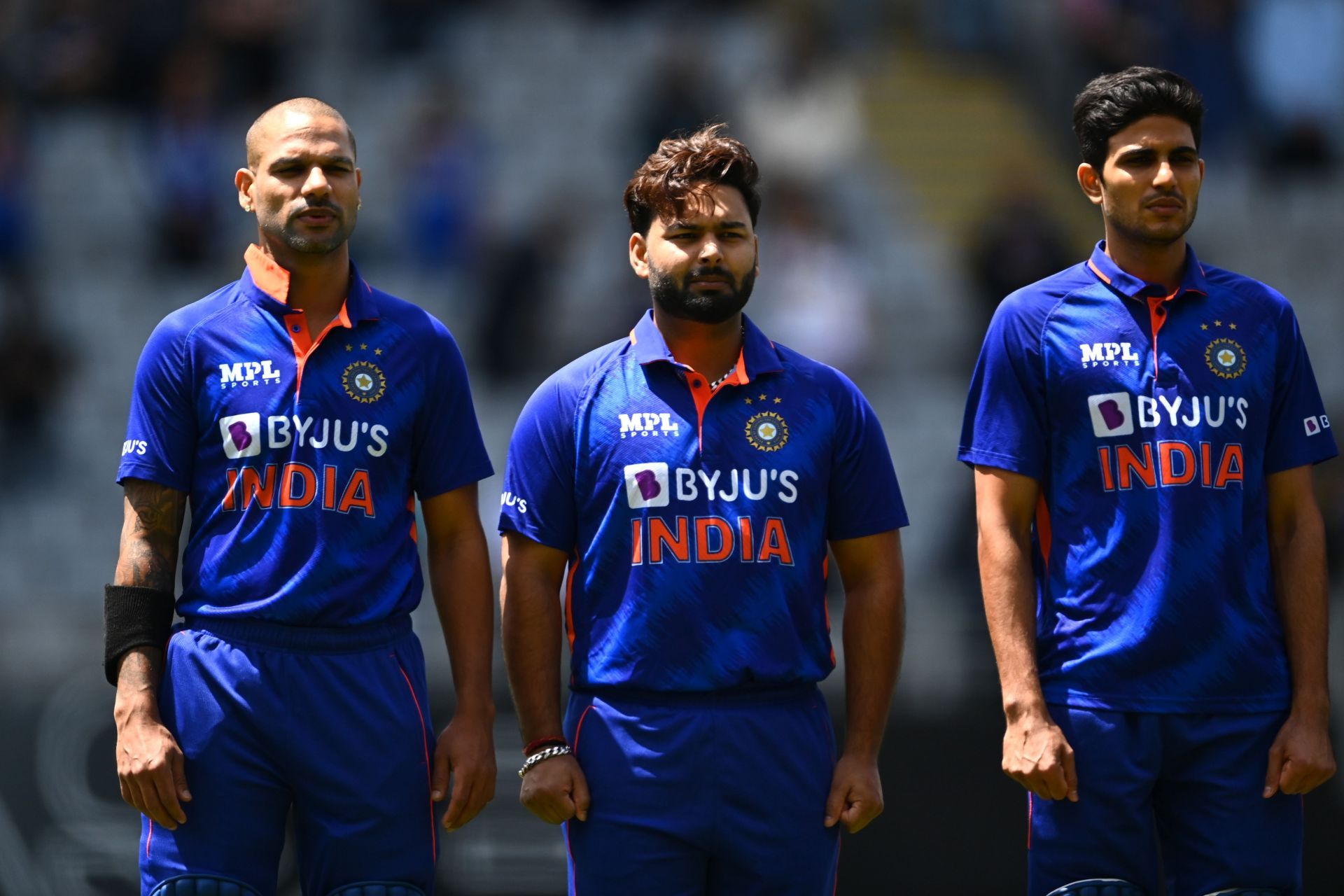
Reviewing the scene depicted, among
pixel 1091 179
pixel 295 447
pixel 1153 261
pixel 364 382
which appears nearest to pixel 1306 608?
pixel 1153 261

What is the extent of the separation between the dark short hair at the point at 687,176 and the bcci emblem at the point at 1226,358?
1.11 metres

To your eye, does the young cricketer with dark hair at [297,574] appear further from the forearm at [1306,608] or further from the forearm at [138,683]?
the forearm at [1306,608]

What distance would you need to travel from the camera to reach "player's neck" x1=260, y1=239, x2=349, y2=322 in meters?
4.09

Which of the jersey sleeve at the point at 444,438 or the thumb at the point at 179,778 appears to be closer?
the thumb at the point at 179,778

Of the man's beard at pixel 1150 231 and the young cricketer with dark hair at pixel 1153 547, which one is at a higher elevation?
the man's beard at pixel 1150 231

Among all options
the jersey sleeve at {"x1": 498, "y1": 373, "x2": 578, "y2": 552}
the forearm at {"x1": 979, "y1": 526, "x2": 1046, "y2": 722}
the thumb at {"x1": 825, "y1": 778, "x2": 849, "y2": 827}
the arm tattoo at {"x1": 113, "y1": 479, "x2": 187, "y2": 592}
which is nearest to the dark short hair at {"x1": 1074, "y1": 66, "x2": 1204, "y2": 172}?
the forearm at {"x1": 979, "y1": 526, "x2": 1046, "y2": 722}

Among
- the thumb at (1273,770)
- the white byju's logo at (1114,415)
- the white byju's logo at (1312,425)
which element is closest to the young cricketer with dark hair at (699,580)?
the white byju's logo at (1114,415)

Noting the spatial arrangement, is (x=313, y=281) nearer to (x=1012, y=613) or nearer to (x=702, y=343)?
(x=702, y=343)

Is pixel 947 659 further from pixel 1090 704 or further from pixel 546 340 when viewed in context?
pixel 546 340

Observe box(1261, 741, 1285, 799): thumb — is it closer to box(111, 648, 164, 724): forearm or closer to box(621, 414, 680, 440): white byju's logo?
box(621, 414, 680, 440): white byju's logo

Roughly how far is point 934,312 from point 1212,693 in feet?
22.7

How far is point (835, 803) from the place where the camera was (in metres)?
3.86

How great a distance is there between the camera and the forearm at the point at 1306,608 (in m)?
3.94

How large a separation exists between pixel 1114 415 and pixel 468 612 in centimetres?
156
